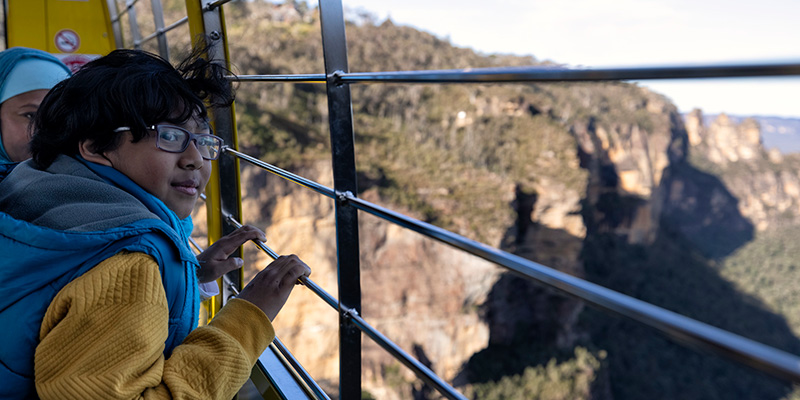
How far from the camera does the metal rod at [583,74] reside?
29cm

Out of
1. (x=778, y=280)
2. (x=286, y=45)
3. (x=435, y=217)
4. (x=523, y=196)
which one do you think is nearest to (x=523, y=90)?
(x=523, y=196)

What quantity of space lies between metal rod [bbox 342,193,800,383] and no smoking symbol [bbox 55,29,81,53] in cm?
204

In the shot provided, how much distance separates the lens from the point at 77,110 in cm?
59

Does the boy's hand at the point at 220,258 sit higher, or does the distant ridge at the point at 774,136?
the boy's hand at the point at 220,258

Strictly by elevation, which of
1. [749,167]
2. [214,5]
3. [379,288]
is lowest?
[749,167]

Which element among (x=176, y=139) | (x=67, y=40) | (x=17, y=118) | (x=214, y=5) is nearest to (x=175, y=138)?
(x=176, y=139)

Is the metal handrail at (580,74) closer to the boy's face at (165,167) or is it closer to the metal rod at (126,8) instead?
→ the boy's face at (165,167)

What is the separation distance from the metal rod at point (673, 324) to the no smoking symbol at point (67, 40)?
204 cm

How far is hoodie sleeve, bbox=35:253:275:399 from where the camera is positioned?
1.50ft

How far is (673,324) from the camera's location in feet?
1.09

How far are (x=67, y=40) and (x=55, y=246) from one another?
6.13 feet

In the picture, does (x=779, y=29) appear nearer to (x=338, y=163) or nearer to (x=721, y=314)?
(x=721, y=314)

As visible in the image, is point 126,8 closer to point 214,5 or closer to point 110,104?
point 214,5

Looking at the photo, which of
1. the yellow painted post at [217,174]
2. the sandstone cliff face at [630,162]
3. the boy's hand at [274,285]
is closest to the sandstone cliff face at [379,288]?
the sandstone cliff face at [630,162]
